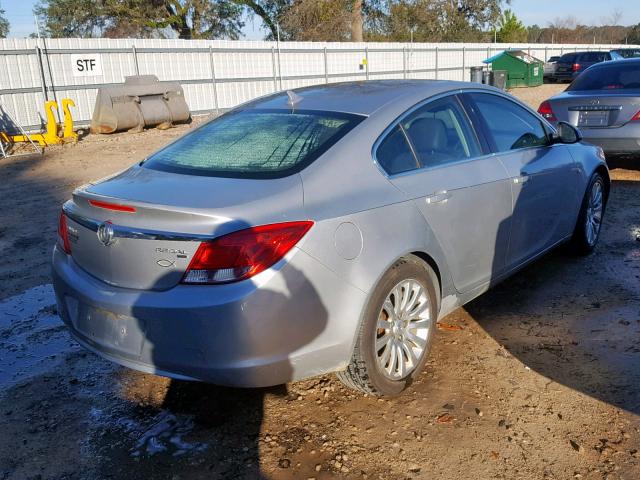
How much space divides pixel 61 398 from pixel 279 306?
62.9 inches

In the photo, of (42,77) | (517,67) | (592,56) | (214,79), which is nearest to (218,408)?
(42,77)

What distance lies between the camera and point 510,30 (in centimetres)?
5959

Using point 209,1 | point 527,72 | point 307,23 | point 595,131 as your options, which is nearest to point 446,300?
point 595,131

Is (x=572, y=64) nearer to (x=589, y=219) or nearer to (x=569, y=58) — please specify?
(x=569, y=58)

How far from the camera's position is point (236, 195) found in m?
2.67

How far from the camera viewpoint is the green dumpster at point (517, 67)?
2858cm

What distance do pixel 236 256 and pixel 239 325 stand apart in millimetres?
282

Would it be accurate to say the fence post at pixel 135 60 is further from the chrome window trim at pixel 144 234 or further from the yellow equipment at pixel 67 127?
the chrome window trim at pixel 144 234

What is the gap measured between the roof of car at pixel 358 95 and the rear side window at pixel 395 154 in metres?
0.19

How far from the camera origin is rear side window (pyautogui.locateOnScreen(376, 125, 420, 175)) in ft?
10.3

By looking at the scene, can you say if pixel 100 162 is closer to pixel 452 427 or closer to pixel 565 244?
pixel 565 244

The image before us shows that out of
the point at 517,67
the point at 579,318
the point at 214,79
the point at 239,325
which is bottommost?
the point at 579,318

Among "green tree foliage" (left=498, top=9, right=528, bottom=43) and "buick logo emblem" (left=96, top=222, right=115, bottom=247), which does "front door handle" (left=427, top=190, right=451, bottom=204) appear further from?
"green tree foliage" (left=498, top=9, right=528, bottom=43)

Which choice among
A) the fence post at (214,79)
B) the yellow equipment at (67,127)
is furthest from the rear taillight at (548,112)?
the fence post at (214,79)
